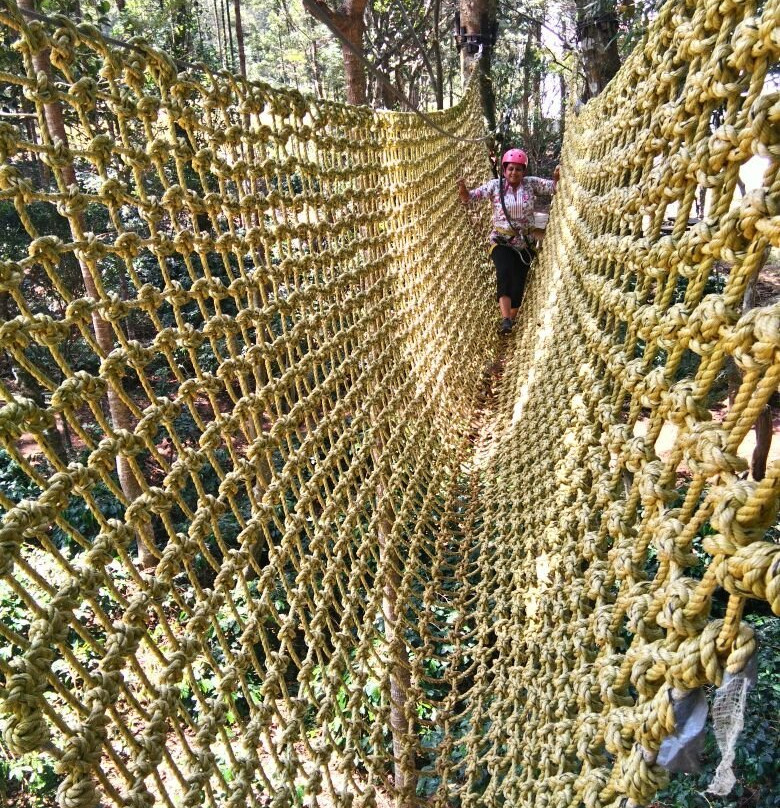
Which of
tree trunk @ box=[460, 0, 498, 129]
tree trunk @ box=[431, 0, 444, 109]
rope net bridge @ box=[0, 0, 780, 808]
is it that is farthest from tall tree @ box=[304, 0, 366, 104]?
tree trunk @ box=[460, 0, 498, 129]

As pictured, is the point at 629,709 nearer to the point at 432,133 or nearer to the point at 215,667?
the point at 215,667

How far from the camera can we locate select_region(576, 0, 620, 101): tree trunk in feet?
9.26

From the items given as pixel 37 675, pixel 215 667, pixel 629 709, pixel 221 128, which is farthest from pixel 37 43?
pixel 629 709

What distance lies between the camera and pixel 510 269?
340 cm

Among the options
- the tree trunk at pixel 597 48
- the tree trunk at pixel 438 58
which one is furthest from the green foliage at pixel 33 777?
the tree trunk at pixel 438 58

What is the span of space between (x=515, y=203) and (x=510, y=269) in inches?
12.8

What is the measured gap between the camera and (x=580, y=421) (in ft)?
3.59

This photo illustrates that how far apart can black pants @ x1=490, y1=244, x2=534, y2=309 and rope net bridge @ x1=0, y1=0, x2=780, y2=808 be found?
1.52 metres

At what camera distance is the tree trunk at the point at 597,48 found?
9.26ft

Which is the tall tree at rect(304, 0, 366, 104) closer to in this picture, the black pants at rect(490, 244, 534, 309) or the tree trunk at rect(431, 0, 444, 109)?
the black pants at rect(490, 244, 534, 309)

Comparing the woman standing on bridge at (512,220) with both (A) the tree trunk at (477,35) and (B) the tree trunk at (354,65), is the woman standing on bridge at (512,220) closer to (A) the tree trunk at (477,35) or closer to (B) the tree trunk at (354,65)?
(B) the tree trunk at (354,65)

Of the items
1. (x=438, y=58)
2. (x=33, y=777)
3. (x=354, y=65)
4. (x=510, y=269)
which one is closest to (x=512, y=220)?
(x=510, y=269)

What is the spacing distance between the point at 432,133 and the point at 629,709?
82.3 inches

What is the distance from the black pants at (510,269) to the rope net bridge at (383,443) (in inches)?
59.9
